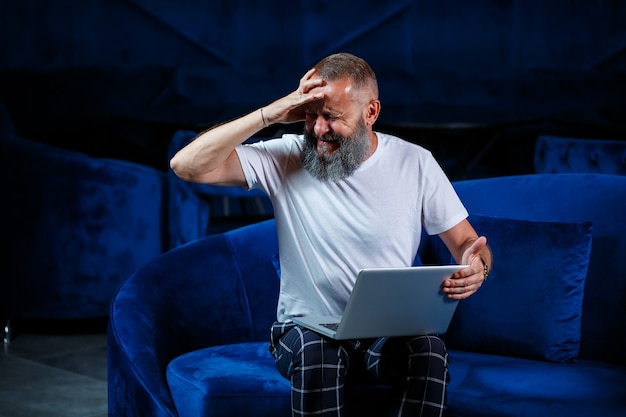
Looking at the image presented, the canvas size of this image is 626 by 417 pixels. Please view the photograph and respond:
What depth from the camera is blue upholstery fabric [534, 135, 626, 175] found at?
3805mm

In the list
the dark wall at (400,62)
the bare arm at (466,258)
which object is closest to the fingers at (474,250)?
the bare arm at (466,258)

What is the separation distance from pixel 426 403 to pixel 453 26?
10.7 feet

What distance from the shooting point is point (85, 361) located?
12.7 ft

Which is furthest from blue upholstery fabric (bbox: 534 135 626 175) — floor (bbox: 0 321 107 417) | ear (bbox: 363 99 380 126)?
floor (bbox: 0 321 107 417)

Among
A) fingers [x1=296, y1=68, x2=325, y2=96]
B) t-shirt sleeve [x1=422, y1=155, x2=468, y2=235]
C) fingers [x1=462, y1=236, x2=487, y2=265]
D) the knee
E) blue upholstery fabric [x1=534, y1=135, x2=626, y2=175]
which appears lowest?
the knee

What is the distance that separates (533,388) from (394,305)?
0.48 m

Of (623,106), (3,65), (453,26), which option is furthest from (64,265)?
(623,106)

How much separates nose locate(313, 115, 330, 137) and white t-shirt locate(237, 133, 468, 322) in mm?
112

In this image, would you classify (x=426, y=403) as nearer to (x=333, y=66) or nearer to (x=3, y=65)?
(x=333, y=66)

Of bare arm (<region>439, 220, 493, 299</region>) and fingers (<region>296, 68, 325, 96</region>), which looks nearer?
bare arm (<region>439, 220, 493, 299</region>)

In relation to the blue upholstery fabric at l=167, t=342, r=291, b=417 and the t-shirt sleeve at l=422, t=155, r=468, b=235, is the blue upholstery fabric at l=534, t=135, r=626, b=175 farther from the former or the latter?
the blue upholstery fabric at l=167, t=342, r=291, b=417

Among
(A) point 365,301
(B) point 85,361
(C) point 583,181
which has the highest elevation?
(C) point 583,181

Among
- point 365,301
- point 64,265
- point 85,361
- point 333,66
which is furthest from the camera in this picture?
point 64,265

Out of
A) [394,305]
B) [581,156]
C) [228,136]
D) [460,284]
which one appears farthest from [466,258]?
[581,156]
